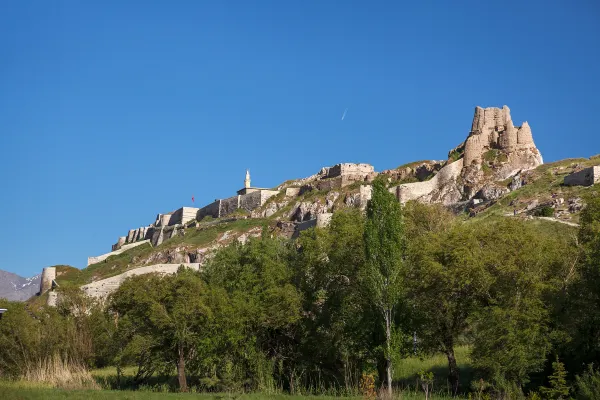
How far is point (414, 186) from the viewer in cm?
8056

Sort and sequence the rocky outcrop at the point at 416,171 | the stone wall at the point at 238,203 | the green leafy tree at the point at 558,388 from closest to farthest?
the green leafy tree at the point at 558,388
the rocky outcrop at the point at 416,171
the stone wall at the point at 238,203

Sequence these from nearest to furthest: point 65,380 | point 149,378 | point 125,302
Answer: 1. point 65,380
2. point 125,302
3. point 149,378

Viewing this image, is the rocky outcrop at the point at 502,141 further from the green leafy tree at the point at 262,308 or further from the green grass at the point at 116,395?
the green grass at the point at 116,395

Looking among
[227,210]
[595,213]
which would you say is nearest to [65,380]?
[595,213]

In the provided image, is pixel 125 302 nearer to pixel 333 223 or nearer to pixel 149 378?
pixel 149 378

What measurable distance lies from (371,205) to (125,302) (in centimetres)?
1254

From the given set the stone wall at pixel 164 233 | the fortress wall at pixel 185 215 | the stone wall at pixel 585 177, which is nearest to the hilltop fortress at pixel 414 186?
the stone wall at pixel 585 177

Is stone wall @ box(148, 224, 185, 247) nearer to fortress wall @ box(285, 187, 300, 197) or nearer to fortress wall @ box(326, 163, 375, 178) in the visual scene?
fortress wall @ box(285, 187, 300, 197)

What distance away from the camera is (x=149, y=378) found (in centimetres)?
3581

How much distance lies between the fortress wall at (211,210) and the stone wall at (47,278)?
99.5 feet

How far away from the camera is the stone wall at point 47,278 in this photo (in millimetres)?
90500

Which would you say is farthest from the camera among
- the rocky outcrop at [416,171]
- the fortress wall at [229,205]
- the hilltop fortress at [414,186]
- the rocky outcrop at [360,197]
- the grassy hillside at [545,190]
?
the fortress wall at [229,205]

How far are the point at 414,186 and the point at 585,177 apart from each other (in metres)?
20.1

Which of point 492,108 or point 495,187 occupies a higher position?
point 492,108
